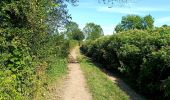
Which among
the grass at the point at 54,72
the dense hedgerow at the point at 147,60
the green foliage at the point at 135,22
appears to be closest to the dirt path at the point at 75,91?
the grass at the point at 54,72

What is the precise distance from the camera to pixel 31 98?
11.4 m

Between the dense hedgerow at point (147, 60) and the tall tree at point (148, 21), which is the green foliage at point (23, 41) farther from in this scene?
the tall tree at point (148, 21)

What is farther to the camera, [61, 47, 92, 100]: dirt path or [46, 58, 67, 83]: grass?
[46, 58, 67, 83]: grass

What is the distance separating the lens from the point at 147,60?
61.1 feet

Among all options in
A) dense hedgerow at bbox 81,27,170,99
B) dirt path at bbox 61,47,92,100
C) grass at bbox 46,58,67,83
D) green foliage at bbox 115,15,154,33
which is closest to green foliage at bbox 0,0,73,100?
dirt path at bbox 61,47,92,100

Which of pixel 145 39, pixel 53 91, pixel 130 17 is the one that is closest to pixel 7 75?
pixel 53 91

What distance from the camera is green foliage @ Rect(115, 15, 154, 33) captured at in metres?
104

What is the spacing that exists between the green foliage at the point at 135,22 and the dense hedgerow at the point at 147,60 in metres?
76.8

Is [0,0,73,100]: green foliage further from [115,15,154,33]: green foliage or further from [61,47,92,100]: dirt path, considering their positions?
[115,15,154,33]: green foliage

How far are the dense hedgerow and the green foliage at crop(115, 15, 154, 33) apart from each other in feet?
252

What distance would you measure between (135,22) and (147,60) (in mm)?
92464

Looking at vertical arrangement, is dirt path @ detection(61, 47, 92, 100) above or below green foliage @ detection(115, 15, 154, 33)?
below

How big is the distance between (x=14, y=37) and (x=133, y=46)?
13479 millimetres

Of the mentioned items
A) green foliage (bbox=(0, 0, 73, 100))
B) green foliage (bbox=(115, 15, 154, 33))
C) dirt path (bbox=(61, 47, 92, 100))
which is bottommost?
dirt path (bbox=(61, 47, 92, 100))
